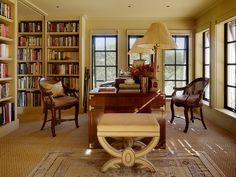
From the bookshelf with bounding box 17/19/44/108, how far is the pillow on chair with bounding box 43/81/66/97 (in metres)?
1.82

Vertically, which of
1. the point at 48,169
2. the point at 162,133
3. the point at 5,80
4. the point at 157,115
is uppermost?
the point at 5,80

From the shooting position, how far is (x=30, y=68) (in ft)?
21.8

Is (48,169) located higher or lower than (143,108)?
lower

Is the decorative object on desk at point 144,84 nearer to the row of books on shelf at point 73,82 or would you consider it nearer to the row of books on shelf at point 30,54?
the row of books on shelf at point 73,82

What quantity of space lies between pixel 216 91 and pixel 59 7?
3707 millimetres

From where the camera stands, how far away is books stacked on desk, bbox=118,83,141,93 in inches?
142

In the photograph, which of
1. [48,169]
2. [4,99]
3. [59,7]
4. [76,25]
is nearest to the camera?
[48,169]

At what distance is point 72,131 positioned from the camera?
4.67 metres

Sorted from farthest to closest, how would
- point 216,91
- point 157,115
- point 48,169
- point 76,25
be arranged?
point 76,25 → point 216,91 → point 157,115 → point 48,169

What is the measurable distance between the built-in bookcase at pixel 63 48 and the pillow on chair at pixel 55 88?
5.24 ft

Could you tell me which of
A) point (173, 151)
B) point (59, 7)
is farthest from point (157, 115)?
point (59, 7)

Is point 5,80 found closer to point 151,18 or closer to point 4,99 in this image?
point 4,99

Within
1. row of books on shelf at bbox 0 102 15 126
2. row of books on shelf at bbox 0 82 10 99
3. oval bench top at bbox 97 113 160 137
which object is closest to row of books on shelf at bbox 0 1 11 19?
row of books on shelf at bbox 0 82 10 99

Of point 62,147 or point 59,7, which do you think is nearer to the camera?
point 62,147
